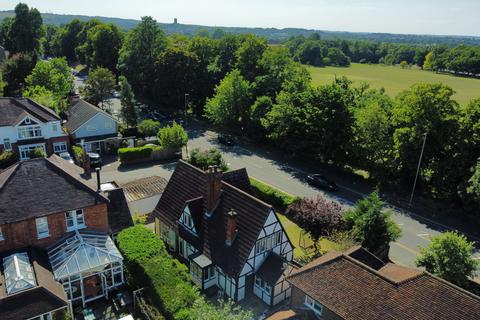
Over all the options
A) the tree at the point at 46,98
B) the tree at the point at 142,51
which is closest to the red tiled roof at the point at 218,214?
the tree at the point at 46,98

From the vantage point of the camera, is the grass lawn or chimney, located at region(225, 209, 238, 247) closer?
chimney, located at region(225, 209, 238, 247)

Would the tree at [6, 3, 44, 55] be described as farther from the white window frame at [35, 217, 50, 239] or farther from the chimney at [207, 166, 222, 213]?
the chimney at [207, 166, 222, 213]

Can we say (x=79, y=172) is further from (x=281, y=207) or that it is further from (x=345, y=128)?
(x=345, y=128)

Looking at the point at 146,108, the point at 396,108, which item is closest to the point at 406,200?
the point at 396,108

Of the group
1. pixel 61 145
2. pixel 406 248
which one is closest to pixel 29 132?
pixel 61 145

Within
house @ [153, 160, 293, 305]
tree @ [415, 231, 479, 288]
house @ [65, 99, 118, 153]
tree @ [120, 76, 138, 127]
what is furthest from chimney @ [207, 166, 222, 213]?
tree @ [120, 76, 138, 127]

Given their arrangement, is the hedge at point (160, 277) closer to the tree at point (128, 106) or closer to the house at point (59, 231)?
the house at point (59, 231)

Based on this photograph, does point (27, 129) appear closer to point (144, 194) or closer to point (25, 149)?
point (25, 149)
